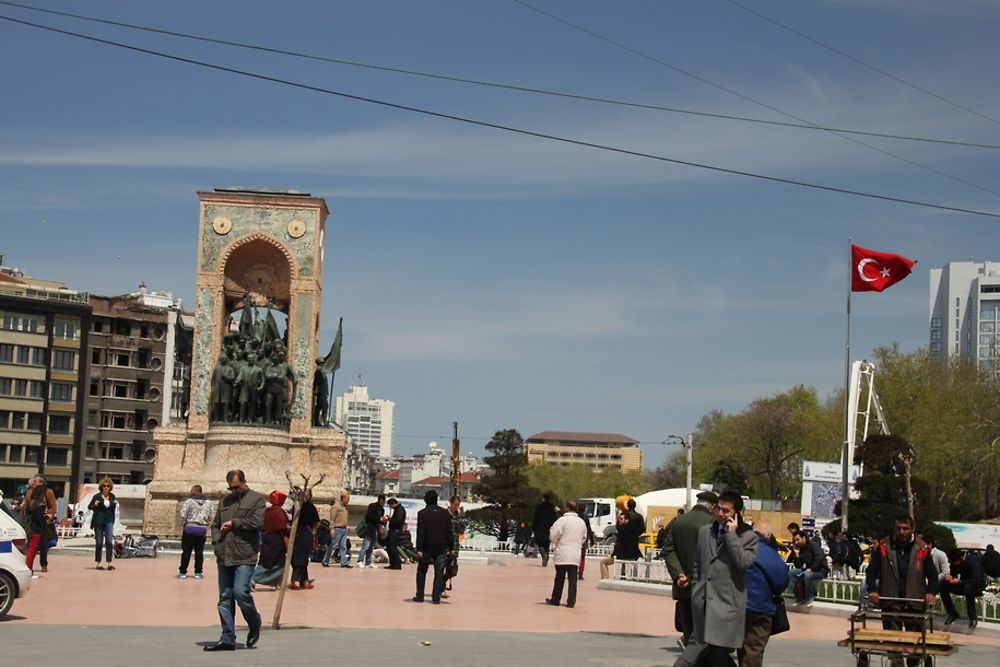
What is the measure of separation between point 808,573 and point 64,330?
72787 mm

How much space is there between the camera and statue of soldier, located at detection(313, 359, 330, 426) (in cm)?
3534

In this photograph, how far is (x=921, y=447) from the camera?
62.8 metres

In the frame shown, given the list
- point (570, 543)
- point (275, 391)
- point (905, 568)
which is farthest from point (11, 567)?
point (275, 391)

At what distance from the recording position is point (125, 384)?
9225 centimetres

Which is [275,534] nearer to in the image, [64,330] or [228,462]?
[228,462]

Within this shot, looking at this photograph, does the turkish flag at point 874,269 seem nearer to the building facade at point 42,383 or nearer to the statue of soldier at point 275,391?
the statue of soldier at point 275,391

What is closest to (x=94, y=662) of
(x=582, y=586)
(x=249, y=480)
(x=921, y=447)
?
(x=582, y=586)

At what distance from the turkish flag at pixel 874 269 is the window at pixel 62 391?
63770mm

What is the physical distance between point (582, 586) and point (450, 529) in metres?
6.72

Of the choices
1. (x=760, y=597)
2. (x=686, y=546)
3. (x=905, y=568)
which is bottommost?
(x=760, y=597)

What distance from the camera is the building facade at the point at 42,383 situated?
81750 mm

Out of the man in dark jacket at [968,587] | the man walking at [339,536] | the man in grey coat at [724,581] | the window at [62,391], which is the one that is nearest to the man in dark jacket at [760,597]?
the man in grey coat at [724,581]

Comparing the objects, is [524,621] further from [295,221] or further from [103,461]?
[103,461]

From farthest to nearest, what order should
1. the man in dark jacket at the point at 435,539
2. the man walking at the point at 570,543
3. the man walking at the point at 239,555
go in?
1. the man walking at the point at 570,543
2. the man in dark jacket at the point at 435,539
3. the man walking at the point at 239,555
